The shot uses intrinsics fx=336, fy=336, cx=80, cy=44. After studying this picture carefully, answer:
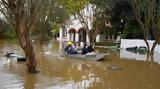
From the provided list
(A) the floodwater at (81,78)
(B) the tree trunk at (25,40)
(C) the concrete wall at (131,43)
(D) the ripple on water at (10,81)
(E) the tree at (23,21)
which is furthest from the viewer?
(C) the concrete wall at (131,43)

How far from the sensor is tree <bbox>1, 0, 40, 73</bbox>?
54.0 ft

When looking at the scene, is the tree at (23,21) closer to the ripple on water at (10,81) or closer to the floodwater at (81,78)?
the floodwater at (81,78)

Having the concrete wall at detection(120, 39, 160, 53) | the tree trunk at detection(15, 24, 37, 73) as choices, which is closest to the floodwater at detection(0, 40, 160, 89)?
the tree trunk at detection(15, 24, 37, 73)

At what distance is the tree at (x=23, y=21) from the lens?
54.0 ft

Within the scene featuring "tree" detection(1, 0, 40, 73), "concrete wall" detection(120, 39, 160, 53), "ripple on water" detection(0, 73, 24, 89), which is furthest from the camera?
"concrete wall" detection(120, 39, 160, 53)

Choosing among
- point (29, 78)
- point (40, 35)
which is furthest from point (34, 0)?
point (40, 35)

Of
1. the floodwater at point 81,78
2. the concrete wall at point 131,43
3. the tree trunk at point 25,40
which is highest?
the tree trunk at point 25,40

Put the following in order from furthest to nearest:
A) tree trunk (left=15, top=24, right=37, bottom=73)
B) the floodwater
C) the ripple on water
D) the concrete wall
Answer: the concrete wall < tree trunk (left=15, top=24, right=37, bottom=73) < the floodwater < the ripple on water

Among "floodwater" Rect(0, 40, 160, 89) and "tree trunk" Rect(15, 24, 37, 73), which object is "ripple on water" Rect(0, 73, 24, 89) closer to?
"floodwater" Rect(0, 40, 160, 89)

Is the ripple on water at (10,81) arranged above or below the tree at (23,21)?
below

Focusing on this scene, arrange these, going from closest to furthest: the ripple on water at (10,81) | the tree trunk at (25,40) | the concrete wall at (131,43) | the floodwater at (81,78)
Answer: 1. the ripple on water at (10,81)
2. the floodwater at (81,78)
3. the tree trunk at (25,40)
4. the concrete wall at (131,43)

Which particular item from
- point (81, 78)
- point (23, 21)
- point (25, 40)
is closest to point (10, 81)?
point (25, 40)

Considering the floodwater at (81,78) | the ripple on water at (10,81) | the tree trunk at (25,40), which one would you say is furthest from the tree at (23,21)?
the ripple on water at (10,81)

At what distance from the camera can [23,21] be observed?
17281 millimetres
